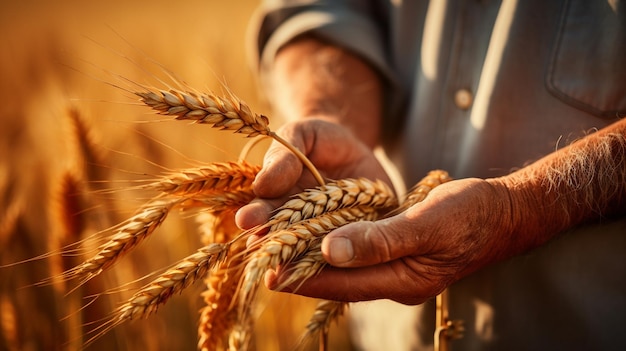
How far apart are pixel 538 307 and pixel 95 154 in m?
1.46

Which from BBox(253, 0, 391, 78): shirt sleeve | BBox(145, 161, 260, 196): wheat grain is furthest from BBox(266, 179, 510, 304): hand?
BBox(253, 0, 391, 78): shirt sleeve

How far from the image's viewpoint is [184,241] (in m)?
1.96

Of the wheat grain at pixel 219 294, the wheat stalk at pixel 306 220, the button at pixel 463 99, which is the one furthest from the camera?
the button at pixel 463 99

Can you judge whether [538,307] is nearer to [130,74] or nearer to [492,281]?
[492,281]

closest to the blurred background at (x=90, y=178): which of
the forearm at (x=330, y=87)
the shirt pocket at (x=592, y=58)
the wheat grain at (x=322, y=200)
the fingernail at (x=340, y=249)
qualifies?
the wheat grain at (x=322, y=200)

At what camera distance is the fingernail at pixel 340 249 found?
796 millimetres

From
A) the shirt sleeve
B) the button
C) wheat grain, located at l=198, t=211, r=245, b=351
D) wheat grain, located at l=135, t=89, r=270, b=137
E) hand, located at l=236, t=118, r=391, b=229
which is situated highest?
the shirt sleeve

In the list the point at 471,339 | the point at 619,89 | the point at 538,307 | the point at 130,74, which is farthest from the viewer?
the point at 130,74

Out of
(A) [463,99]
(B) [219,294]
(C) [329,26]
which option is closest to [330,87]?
(C) [329,26]

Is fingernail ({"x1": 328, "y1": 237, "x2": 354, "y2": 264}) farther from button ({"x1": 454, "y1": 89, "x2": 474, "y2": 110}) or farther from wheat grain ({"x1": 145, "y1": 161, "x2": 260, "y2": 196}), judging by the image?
button ({"x1": 454, "y1": 89, "x2": 474, "y2": 110})

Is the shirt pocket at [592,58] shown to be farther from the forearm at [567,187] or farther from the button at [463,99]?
the button at [463,99]

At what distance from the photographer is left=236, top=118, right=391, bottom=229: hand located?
3.07 feet

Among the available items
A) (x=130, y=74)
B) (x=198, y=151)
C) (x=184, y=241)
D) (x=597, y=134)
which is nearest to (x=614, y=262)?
(x=597, y=134)

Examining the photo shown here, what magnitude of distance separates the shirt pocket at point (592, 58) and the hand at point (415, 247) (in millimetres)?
395
